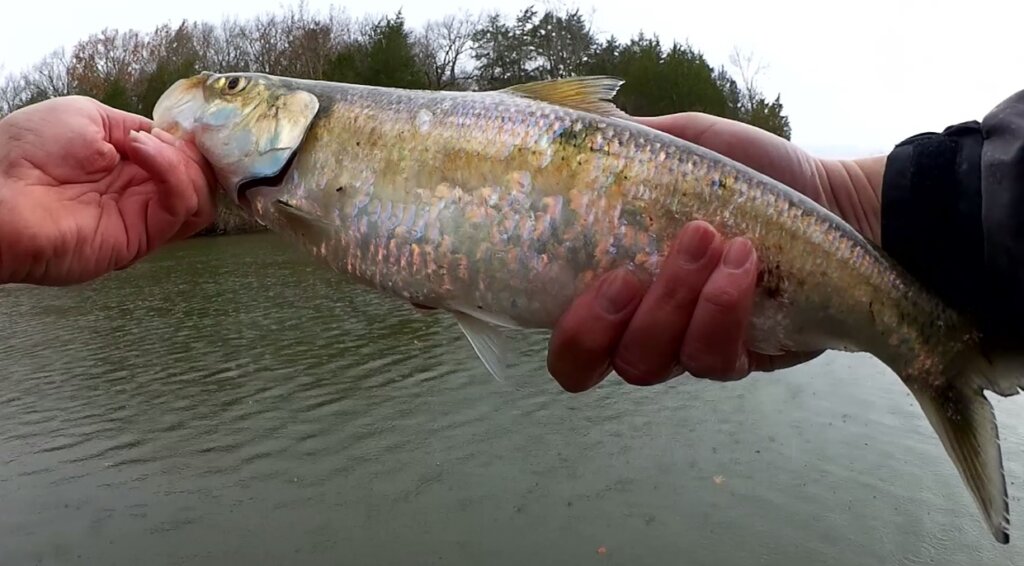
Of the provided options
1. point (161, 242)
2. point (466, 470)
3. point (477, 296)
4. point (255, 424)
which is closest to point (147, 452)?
point (255, 424)

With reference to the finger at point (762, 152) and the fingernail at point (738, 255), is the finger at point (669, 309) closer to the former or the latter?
the fingernail at point (738, 255)

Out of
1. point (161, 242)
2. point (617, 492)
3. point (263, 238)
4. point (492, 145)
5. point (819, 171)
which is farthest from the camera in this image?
point (263, 238)

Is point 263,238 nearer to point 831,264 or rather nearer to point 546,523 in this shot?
point 546,523

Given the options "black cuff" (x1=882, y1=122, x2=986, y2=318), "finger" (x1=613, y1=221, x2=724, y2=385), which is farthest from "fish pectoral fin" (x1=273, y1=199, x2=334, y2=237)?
"black cuff" (x1=882, y1=122, x2=986, y2=318)

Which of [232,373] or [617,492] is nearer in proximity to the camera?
[617,492]

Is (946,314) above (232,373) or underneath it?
above

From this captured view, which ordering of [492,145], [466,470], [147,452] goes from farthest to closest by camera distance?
[147,452]
[466,470]
[492,145]

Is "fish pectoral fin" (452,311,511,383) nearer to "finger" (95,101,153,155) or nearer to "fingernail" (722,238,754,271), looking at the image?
"fingernail" (722,238,754,271)
